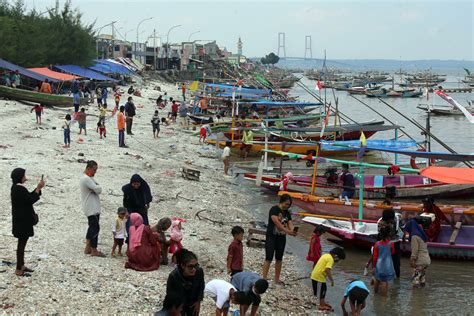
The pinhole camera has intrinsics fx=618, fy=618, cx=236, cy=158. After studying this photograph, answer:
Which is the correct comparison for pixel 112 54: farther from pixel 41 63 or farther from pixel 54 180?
pixel 54 180

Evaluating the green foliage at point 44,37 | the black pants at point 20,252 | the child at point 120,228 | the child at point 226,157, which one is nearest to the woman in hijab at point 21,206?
the black pants at point 20,252

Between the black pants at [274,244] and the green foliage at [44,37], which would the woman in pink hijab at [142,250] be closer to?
the black pants at [274,244]

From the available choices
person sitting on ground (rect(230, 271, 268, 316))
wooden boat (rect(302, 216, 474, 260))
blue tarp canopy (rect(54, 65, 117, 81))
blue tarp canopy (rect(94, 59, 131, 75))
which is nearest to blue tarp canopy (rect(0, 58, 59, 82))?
blue tarp canopy (rect(54, 65, 117, 81))

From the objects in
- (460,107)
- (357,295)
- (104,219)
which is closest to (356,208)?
(460,107)

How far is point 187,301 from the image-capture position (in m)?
6.48

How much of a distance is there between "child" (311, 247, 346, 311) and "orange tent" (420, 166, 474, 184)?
4.62 m

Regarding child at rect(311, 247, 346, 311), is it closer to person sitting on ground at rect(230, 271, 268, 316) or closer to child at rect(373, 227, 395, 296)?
child at rect(373, 227, 395, 296)

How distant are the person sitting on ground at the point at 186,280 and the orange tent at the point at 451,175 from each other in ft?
27.5

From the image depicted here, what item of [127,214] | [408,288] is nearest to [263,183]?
[408,288]

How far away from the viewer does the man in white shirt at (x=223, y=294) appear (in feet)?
24.4

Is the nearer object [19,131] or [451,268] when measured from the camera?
[451,268]

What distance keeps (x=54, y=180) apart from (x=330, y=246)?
707 cm

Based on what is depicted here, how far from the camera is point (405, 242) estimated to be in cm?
1343

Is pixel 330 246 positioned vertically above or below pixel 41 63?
below
